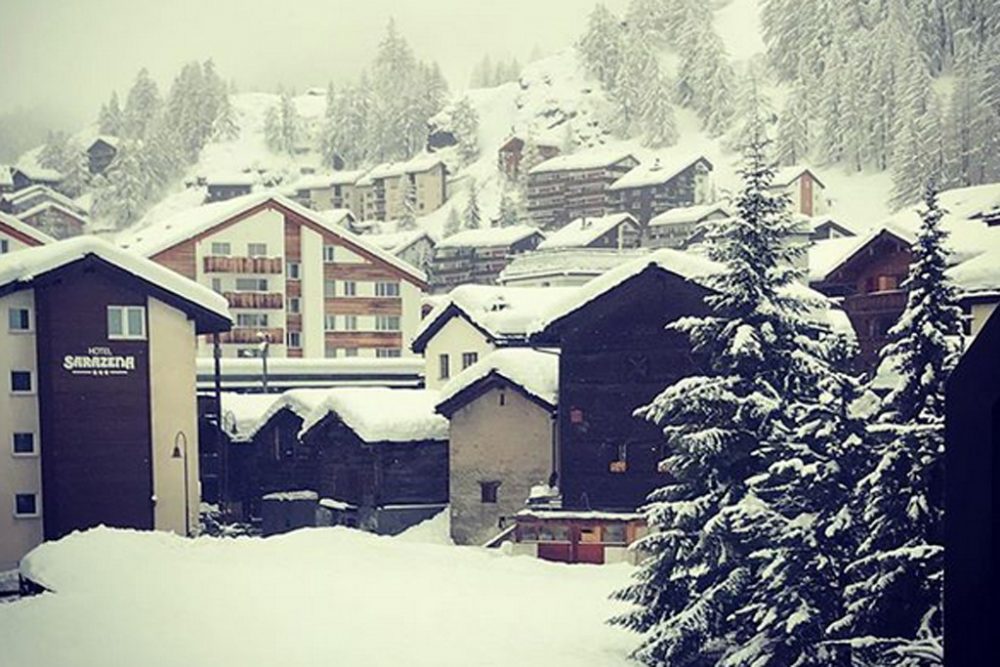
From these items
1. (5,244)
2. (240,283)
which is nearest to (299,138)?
(240,283)

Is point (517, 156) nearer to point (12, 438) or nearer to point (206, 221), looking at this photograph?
point (206, 221)

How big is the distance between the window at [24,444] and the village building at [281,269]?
8.92ft

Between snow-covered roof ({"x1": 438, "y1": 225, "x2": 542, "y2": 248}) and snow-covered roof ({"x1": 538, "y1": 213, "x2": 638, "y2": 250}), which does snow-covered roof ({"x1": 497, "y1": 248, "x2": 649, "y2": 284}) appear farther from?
snow-covered roof ({"x1": 438, "y1": 225, "x2": 542, "y2": 248})

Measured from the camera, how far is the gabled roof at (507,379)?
15.1 m

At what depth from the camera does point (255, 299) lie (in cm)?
1402

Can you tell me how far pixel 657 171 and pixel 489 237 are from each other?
3558 millimetres

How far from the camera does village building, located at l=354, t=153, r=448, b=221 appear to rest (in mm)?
12477

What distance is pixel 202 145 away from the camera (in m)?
11.2

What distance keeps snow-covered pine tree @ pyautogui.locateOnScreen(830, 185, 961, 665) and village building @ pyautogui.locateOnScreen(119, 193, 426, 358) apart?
823 cm

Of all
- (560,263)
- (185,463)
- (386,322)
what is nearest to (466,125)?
(386,322)

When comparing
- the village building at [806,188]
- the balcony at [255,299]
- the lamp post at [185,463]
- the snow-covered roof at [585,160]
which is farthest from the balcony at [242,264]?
the village building at [806,188]

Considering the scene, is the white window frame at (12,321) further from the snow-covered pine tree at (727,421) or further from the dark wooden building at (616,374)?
the snow-covered pine tree at (727,421)

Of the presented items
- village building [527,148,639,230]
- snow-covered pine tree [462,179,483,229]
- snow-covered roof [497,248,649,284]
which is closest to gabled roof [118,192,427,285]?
snow-covered pine tree [462,179,483,229]

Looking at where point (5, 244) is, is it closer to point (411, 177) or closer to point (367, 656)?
point (411, 177)
